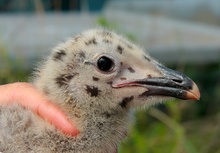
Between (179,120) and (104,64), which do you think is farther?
(179,120)

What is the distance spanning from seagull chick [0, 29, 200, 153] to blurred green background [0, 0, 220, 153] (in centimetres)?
74

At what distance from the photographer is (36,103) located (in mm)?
2787

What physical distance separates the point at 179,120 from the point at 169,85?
111 inches

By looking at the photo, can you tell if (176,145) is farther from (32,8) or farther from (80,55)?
(32,8)

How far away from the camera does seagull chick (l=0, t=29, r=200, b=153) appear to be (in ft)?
8.89

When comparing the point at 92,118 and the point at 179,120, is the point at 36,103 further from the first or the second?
the point at 179,120

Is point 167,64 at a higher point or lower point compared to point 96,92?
lower

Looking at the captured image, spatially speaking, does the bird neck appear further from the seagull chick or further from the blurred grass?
the blurred grass

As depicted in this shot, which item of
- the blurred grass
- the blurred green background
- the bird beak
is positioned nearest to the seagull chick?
the bird beak

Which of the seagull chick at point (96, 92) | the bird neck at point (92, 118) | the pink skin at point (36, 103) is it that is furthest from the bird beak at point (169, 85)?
the pink skin at point (36, 103)

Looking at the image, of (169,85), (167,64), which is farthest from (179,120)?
(169,85)

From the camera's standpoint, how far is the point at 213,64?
6.64 meters

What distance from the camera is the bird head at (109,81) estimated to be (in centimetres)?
274

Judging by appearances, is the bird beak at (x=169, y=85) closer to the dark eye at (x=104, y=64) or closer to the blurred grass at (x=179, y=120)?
the dark eye at (x=104, y=64)
